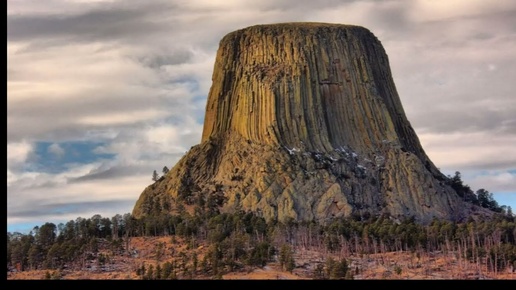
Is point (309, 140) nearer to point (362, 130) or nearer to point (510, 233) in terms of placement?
point (362, 130)

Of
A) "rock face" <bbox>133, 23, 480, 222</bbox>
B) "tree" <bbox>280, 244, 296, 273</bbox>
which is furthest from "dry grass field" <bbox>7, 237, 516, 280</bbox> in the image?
"rock face" <bbox>133, 23, 480, 222</bbox>

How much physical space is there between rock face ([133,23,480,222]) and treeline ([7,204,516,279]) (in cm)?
475

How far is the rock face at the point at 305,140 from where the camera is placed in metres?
134

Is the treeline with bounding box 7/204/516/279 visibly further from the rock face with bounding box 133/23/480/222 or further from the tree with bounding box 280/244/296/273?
the rock face with bounding box 133/23/480/222

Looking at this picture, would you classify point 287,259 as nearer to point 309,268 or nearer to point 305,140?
point 309,268

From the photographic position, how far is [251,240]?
11438cm

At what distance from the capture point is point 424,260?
10981 centimetres

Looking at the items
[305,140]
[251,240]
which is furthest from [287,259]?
[305,140]

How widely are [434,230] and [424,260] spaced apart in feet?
31.4

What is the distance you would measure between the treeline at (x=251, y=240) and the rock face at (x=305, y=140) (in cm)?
475

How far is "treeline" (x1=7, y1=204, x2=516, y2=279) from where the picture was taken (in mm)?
104250

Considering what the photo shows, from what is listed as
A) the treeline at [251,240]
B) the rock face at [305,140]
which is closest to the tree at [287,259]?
the treeline at [251,240]
